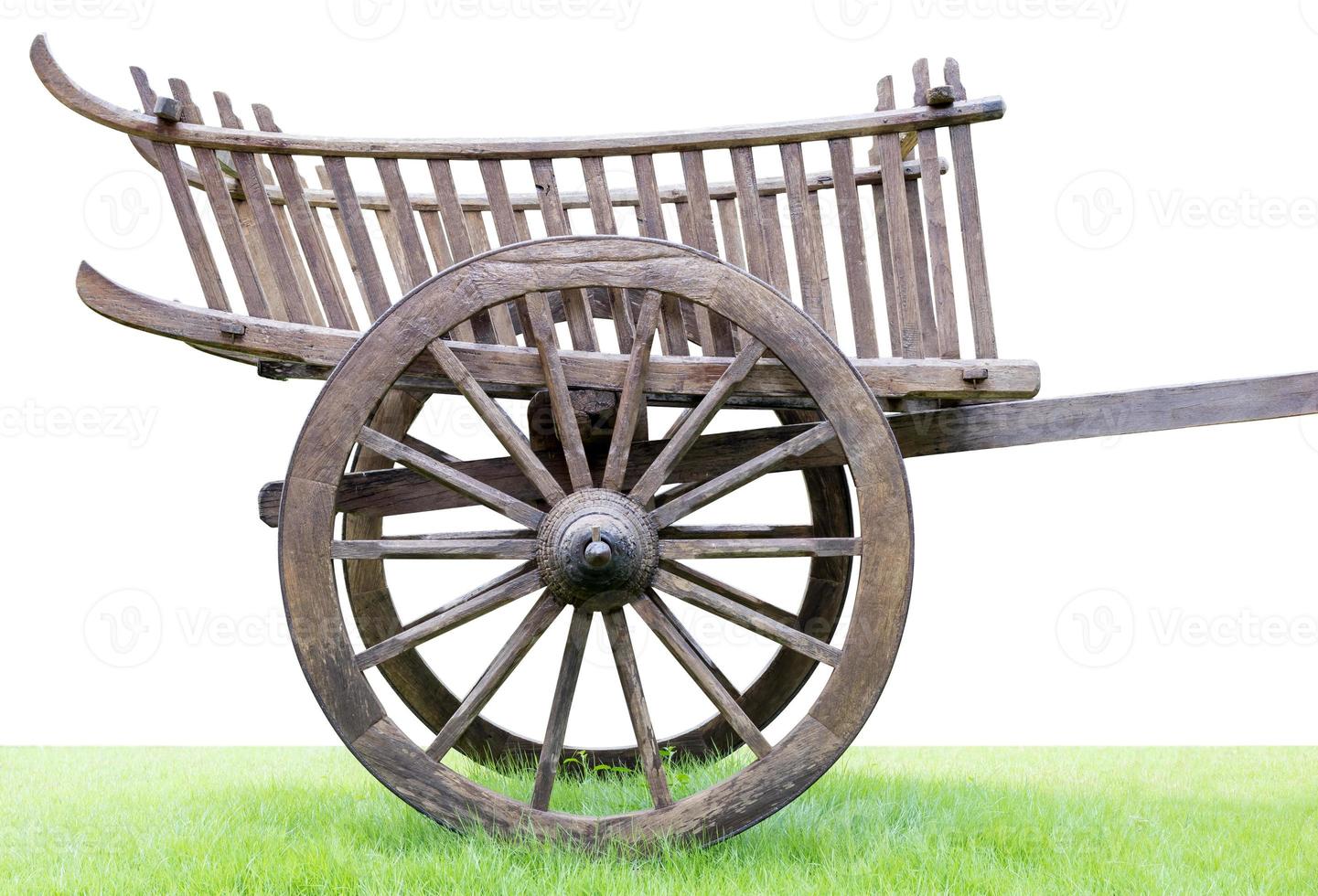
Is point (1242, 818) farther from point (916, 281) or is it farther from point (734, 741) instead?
point (916, 281)

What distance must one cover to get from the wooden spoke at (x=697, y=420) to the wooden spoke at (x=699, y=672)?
33 centimetres

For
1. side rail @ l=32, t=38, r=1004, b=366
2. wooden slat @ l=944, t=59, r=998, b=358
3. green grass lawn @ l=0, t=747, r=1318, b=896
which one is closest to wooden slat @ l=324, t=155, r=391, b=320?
side rail @ l=32, t=38, r=1004, b=366

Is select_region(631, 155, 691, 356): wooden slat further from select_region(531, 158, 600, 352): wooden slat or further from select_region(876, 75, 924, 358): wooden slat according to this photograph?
select_region(876, 75, 924, 358): wooden slat

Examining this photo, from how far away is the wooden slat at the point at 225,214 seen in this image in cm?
362

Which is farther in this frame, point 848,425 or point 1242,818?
point 1242,818

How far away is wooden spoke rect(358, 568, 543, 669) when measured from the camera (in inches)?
133

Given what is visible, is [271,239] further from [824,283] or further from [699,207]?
[824,283]

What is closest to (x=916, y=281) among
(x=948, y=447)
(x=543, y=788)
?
(x=948, y=447)

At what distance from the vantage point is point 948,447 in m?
3.78

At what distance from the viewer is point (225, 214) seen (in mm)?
3629

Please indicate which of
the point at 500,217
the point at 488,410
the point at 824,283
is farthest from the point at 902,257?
the point at 488,410

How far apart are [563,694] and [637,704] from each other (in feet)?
0.75

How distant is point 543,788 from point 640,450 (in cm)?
122

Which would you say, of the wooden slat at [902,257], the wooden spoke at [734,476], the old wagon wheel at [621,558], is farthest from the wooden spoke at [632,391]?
the wooden slat at [902,257]
